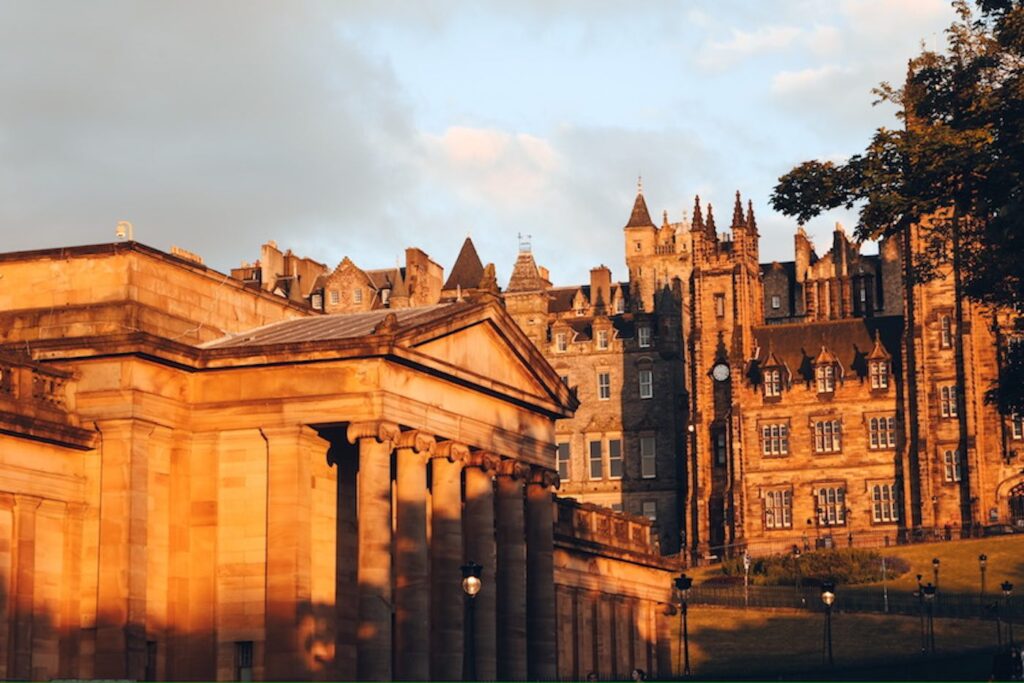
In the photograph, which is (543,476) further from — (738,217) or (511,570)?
(738,217)

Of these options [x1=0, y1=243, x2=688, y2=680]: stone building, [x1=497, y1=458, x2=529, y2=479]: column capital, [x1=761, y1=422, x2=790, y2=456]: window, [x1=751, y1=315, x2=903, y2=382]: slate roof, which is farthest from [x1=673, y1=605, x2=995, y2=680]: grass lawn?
[x1=751, y1=315, x2=903, y2=382]: slate roof

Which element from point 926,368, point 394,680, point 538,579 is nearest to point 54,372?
point 394,680

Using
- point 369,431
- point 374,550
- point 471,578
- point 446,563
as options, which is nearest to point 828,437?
point 446,563

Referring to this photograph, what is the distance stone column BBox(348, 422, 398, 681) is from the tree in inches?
529

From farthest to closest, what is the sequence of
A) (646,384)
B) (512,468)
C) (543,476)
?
(646,384) < (543,476) < (512,468)

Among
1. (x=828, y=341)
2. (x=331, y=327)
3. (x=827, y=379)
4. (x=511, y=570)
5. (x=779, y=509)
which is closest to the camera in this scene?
(x=331, y=327)

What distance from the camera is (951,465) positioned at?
180 m

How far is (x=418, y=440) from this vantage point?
6694 cm

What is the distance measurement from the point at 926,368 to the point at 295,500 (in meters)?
124

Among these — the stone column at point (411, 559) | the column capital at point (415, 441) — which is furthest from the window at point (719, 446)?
the stone column at point (411, 559)

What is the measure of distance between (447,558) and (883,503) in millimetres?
118107

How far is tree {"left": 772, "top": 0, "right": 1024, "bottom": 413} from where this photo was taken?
61031mm

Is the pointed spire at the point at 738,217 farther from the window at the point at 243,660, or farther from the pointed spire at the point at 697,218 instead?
the window at the point at 243,660

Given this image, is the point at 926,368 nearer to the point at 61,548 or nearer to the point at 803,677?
the point at 803,677
